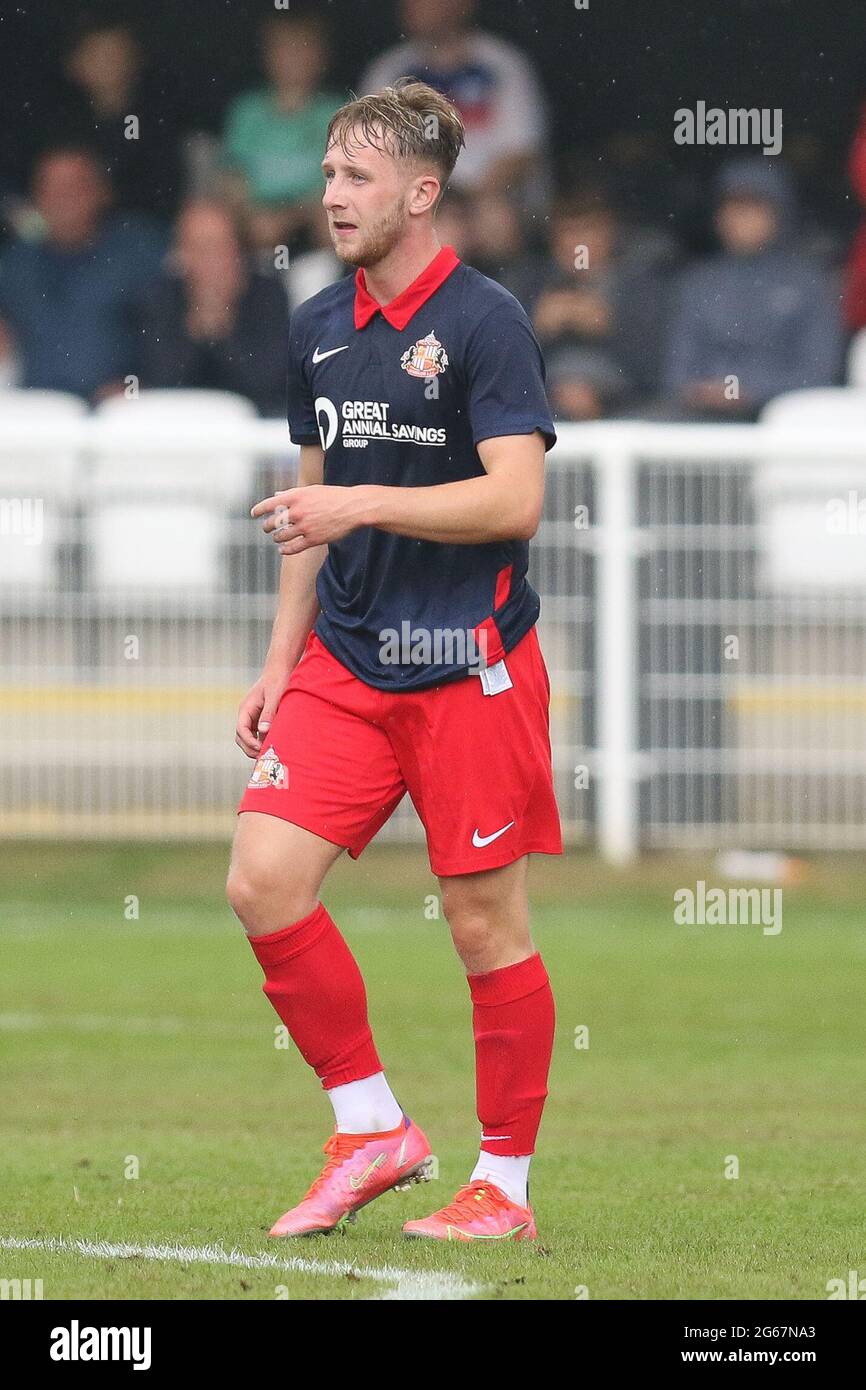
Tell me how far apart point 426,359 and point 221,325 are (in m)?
8.13

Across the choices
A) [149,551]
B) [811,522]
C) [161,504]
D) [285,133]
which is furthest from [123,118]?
[811,522]

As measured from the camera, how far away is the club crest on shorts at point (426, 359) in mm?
4848

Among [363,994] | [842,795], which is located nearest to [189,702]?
[842,795]

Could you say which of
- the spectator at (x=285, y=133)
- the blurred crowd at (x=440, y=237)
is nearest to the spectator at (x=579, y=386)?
the blurred crowd at (x=440, y=237)

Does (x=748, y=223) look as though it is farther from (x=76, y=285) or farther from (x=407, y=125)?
(x=407, y=125)

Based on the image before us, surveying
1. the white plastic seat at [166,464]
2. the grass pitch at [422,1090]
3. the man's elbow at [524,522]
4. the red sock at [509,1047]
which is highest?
the white plastic seat at [166,464]

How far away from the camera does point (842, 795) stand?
36.6 ft

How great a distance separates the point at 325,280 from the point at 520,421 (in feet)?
29.2

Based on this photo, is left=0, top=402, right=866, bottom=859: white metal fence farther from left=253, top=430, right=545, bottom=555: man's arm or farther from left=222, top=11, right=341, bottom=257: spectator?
left=253, top=430, right=545, bottom=555: man's arm

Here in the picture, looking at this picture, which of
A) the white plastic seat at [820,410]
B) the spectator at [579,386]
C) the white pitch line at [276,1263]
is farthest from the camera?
the spectator at [579,386]

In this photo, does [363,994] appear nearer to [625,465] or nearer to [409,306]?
[409,306]

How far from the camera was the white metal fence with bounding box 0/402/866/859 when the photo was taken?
11055 millimetres

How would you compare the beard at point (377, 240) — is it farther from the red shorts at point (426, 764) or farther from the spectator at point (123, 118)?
the spectator at point (123, 118)

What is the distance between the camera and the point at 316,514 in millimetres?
4625
